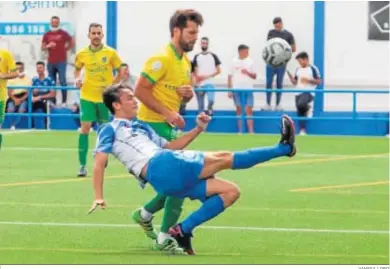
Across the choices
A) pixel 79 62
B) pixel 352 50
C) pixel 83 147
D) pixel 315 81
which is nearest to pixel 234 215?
pixel 83 147

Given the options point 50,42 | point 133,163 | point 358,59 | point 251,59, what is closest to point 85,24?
A: point 50,42

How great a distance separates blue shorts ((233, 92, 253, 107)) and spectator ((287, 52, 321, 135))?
3.49ft

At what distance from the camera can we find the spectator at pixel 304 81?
31.8 meters

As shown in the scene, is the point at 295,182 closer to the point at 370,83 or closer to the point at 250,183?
the point at 250,183

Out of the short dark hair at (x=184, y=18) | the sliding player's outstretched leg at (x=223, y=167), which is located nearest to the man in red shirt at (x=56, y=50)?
the short dark hair at (x=184, y=18)

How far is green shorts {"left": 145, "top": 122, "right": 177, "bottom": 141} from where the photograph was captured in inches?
504

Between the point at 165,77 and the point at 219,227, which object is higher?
the point at 165,77

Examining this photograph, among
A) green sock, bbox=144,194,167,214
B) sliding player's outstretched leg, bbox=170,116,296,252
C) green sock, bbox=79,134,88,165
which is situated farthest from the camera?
green sock, bbox=79,134,88,165

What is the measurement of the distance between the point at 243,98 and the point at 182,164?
2059cm

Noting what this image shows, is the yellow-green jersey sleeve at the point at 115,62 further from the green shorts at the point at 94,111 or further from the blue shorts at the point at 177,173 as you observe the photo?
the blue shorts at the point at 177,173

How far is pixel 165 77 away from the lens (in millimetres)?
12844

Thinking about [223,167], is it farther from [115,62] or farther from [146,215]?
[115,62]

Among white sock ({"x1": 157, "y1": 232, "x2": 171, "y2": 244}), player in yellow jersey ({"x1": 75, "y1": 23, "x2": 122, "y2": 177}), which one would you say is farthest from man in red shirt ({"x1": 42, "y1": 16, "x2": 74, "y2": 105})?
white sock ({"x1": 157, "y1": 232, "x2": 171, "y2": 244})

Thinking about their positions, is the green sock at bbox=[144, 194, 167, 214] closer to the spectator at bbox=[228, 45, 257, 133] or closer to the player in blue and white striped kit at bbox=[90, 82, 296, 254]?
the player in blue and white striped kit at bbox=[90, 82, 296, 254]
